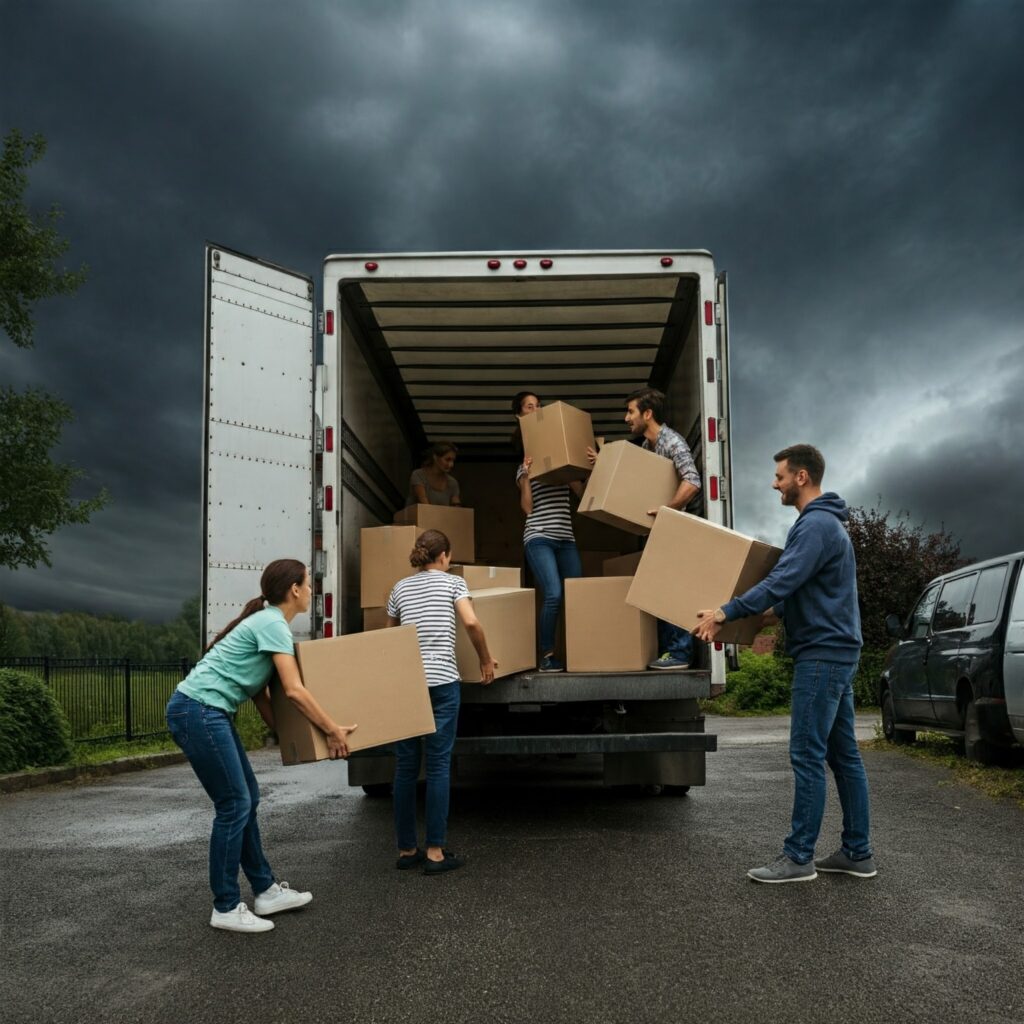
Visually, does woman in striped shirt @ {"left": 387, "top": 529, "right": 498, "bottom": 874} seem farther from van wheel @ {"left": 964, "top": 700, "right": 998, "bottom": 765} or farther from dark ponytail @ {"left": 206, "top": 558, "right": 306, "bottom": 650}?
van wheel @ {"left": 964, "top": 700, "right": 998, "bottom": 765}

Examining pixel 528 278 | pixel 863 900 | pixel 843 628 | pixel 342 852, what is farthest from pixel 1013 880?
pixel 528 278

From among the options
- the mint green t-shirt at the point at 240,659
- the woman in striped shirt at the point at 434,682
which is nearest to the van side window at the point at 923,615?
the woman in striped shirt at the point at 434,682

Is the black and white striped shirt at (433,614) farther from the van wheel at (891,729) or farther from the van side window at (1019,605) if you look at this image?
the van wheel at (891,729)

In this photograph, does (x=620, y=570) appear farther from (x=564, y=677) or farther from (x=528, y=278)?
(x=528, y=278)

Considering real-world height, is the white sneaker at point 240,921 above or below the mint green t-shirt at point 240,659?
below

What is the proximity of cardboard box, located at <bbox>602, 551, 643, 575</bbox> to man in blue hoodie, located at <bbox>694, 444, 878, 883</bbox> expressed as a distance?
1591mm

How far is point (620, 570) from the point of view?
22.6ft

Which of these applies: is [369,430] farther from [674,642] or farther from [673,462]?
[674,642]

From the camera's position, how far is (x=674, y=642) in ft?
20.2

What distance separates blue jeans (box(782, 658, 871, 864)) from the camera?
483cm

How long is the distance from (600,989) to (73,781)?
8097mm

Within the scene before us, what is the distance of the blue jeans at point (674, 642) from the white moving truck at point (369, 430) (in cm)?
12

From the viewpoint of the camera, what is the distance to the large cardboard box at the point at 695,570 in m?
5.25

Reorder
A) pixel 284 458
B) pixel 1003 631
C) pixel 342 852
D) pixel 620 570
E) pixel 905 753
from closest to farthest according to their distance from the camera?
pixel 342 852 < pixel 284 458 < pixel 620 570 < pixel 1003 631 < pixel 905 753
